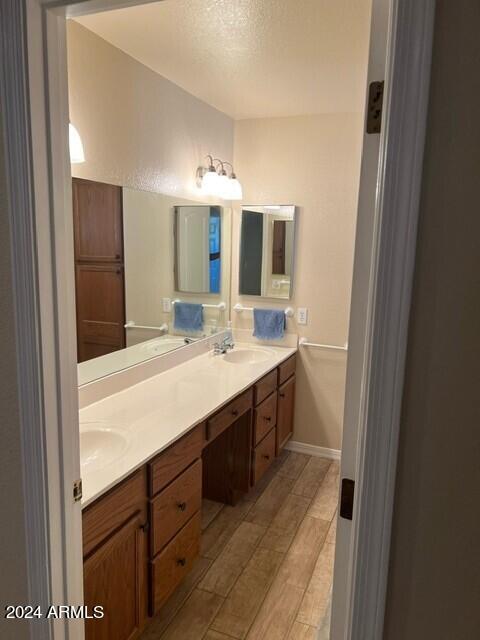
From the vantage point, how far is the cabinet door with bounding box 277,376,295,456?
3.15 meters

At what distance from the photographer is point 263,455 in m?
2.93

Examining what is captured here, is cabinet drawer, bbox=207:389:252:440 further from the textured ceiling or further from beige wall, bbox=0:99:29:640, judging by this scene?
the textured ceiling

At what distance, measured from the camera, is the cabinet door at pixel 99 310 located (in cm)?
203

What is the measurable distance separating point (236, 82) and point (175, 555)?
245cm

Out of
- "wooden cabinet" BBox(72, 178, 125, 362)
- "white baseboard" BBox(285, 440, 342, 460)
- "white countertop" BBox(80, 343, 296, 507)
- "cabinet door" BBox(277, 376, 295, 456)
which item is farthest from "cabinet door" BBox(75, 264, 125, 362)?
"white baseboard" BBox(285, 440, 342, 460)

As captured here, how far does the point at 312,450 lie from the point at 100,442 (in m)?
2.14

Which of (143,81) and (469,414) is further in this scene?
(143,81)

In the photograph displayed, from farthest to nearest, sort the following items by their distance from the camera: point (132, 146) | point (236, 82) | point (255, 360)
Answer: point (255, 360) → point (236, 82) → point (132, 146)

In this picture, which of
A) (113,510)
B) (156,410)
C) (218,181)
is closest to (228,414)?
(156,410)

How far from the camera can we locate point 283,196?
3316 mm

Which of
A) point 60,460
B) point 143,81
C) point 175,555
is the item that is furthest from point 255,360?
point 60,460

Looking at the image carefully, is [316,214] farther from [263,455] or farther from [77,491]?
[77,491]

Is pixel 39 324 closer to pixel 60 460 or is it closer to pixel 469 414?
pixel 60 460

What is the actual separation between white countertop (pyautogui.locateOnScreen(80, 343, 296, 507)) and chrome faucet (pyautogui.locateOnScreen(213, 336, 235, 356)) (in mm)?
195
